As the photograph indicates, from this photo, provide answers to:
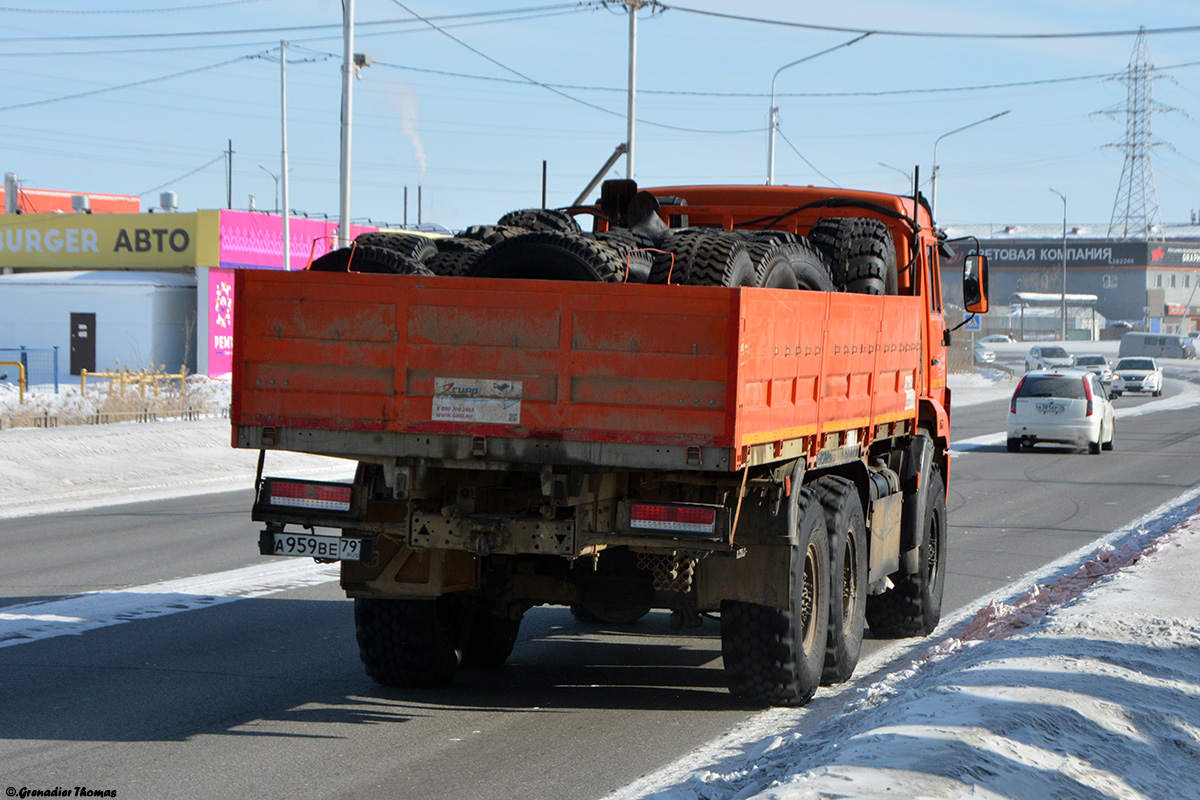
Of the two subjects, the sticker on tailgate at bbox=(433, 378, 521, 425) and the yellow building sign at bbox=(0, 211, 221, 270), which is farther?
the yellow building sign at bbox=(0, 211, 221, 270)

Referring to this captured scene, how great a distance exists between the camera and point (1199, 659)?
774 centimetres

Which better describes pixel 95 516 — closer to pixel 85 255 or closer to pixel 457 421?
pixel 457 421

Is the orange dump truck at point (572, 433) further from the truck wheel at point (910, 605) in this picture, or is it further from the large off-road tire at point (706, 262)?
the truck wheel at point (910, 605)

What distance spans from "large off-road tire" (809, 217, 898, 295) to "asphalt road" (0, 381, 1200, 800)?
2493 millimetres

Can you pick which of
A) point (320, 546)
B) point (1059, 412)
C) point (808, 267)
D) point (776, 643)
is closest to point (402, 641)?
point (320, 546)

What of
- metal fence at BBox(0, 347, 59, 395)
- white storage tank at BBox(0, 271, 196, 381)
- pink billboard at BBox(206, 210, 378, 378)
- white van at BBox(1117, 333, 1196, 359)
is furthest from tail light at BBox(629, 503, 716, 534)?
white van at BBox(1117, 333, 1196, 359)

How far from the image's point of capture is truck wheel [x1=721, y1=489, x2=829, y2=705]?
726cm

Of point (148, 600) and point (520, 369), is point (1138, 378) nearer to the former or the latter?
point (148, 600)

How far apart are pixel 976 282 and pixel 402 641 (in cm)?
569

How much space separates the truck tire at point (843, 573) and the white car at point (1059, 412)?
1976 centimetres

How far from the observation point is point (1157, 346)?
276ft

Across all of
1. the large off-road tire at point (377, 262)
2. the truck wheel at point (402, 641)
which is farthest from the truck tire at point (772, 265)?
the truck wheel at point (402, 641)

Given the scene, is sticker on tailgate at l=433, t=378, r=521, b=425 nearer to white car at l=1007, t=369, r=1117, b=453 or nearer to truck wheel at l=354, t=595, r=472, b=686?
truck wheel at l=354, t=595, r=472, b=686

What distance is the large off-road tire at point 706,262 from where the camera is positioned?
6.98 metres
